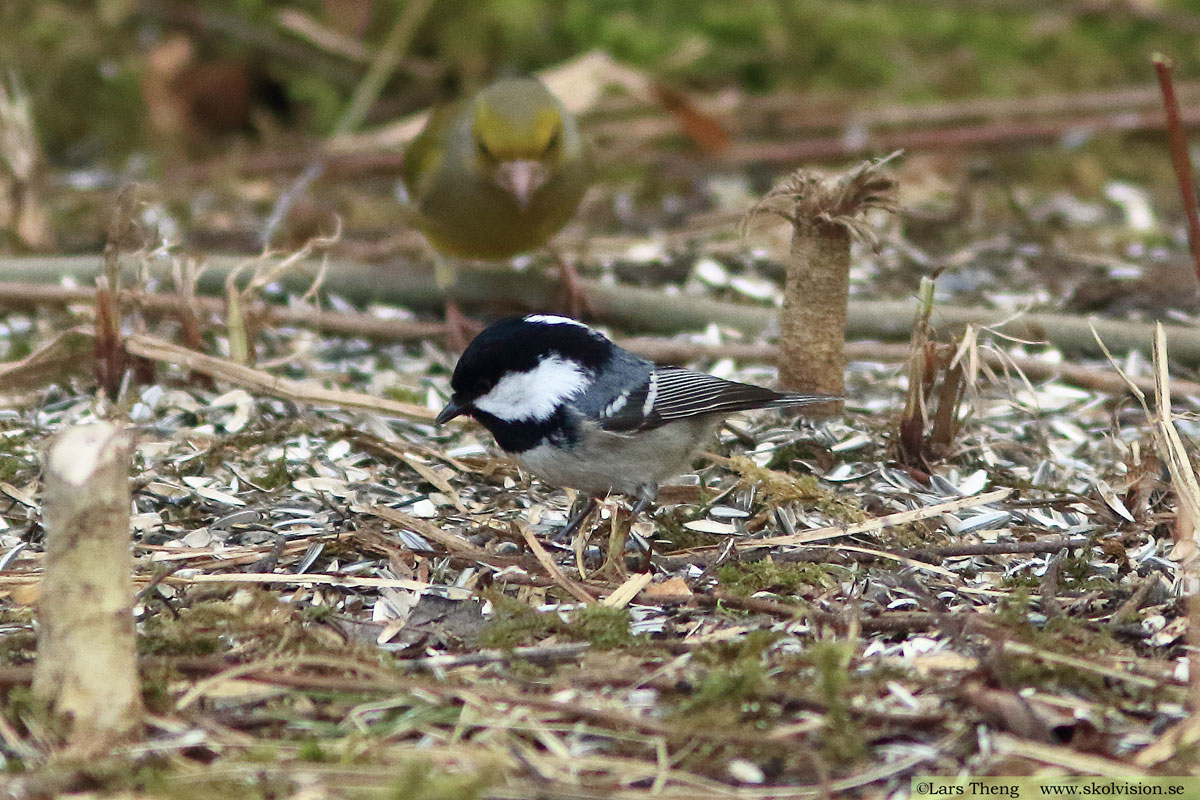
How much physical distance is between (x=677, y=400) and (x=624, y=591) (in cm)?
64

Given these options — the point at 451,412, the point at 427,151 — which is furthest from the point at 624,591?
the point at 427,151

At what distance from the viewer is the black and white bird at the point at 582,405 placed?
3.26 metres

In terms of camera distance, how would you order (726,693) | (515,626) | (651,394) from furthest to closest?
(651,394)
(515,626)
(726,693)

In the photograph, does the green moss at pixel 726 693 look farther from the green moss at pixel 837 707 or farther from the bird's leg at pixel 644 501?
the bird's leg at pixel 644 501

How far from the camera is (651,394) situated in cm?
341

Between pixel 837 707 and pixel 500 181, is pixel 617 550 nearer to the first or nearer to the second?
pixel 837 707

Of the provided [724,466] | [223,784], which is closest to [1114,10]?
[724,466]

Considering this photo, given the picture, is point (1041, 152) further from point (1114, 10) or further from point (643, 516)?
point (643, 516)

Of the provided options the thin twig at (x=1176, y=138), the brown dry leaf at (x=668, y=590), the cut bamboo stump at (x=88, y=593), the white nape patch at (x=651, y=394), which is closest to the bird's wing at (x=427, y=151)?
the white nape patch at (x=651, y=394)

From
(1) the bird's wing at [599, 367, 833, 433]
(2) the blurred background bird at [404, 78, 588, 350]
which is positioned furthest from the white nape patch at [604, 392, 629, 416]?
(2) the blurred background bird at [404, 78, 588, 350]

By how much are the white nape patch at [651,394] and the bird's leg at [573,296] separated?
5.01ft

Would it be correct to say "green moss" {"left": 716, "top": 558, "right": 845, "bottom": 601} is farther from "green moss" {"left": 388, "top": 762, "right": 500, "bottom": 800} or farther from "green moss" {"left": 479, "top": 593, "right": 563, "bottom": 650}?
"green moss" {"left": 388, "top": 762, "right": 500, "bottom": 800}

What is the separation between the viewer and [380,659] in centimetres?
261

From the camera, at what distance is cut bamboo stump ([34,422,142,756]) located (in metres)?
2.18
